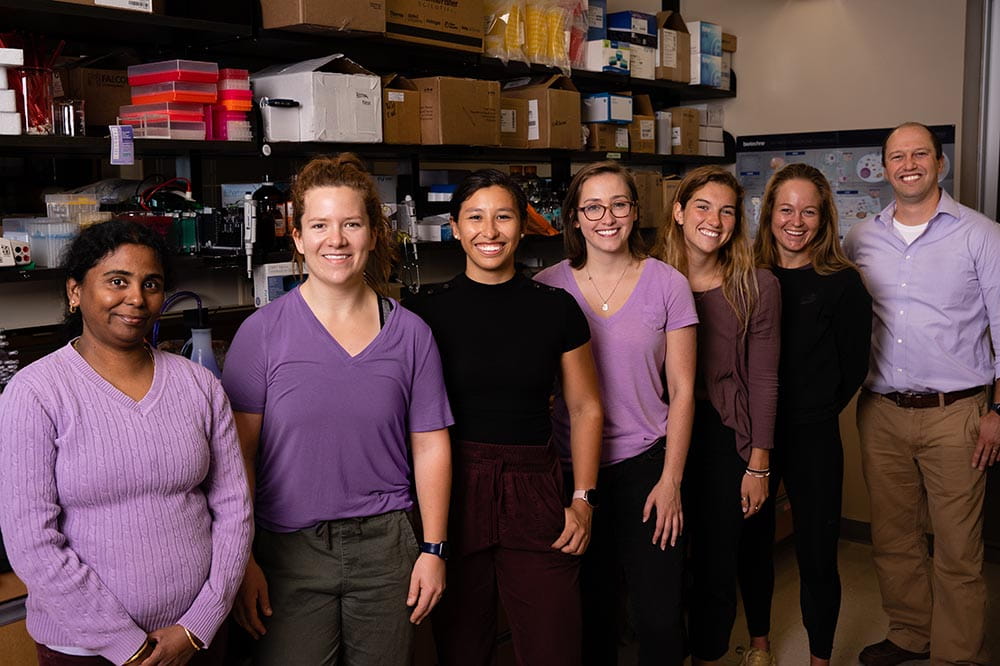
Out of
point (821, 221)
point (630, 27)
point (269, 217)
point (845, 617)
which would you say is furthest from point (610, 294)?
point (630, 27)

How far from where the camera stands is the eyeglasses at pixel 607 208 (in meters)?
2.28

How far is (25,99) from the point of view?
2.57 metres

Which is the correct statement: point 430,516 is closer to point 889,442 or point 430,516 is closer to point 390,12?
point 889,442

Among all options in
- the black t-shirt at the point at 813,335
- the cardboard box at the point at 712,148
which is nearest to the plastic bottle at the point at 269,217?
the black t-shirt at the point at 813,335

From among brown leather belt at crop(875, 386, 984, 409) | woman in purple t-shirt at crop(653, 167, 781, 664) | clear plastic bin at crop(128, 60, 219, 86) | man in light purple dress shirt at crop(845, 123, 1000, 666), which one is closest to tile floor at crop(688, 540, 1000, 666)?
man in light purple dress shirt at crop(845, 123, 1000, 666)

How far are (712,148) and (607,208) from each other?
9.70ft

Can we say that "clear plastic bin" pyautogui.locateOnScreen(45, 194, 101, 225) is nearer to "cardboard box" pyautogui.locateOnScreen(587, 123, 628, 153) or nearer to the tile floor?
"cardboard box" pyautogui.locateOnScreen(587, 123, 628, 153)

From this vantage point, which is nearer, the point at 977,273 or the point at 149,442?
the point at 149,442

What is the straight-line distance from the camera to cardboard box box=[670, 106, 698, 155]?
480 centimetres

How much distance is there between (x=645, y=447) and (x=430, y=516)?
656 millimetres

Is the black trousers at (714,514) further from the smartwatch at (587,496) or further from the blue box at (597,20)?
the blue box at (597,20)

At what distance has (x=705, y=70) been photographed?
4.76 metres

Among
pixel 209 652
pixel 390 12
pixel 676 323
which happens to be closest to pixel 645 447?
pixel 676 323

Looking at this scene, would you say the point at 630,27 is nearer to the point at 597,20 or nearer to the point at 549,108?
the point at 597,20
